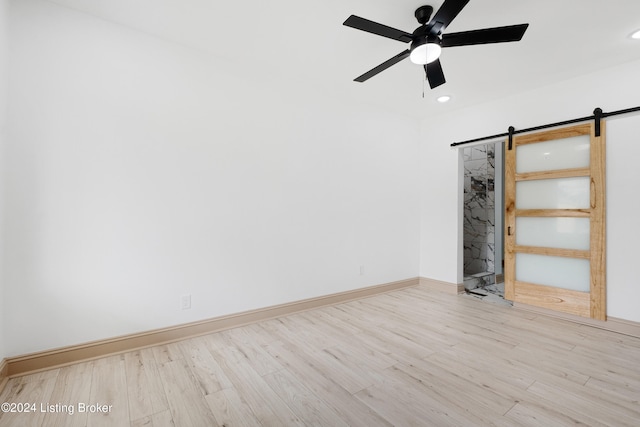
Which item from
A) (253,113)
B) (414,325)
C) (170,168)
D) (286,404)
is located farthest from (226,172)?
(414,325)

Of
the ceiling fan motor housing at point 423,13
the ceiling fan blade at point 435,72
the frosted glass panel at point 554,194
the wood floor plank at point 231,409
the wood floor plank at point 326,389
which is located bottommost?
the wood floor plank at point 231,409

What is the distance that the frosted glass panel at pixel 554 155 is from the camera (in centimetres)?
326

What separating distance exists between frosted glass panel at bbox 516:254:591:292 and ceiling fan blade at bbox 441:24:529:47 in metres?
2.71

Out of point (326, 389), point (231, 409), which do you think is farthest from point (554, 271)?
point (231, 409)

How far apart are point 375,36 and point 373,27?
0.73m

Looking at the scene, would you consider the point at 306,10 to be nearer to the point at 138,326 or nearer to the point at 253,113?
the point at 253,113

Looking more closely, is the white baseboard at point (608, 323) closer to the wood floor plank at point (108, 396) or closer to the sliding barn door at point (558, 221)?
the sliding barn door at point (558, 221)

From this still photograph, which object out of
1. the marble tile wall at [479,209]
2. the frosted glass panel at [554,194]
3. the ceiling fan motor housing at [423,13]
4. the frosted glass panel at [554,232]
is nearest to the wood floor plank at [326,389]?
the ceiling fan motor housing at [423,13]

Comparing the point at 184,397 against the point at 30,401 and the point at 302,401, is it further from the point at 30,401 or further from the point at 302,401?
the point at 30,401

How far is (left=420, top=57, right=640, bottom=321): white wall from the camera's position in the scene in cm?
294

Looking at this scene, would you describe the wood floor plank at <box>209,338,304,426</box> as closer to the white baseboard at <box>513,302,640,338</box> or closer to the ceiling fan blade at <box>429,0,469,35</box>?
the ceiling fan blade at <box>429,0,469,35</box>

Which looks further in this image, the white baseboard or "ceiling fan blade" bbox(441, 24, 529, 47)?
the white baseboard

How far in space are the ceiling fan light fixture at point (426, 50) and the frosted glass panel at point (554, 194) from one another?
245cm

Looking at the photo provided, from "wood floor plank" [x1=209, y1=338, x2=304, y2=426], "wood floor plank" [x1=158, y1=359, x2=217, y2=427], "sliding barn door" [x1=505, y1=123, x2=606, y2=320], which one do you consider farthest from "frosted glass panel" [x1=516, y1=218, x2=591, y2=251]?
"wood floor plank" [x1=158, y1=359, x2=217, y2=427]
